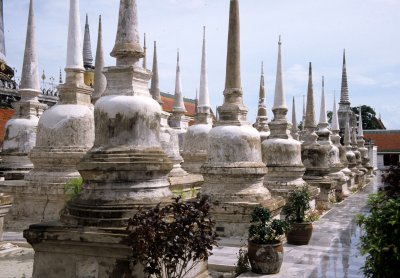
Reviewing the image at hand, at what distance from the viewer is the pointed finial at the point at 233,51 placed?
9383 millimetres

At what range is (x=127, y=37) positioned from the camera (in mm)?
5984

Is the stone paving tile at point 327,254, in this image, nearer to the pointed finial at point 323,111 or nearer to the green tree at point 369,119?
the pointed finial at point 323,111

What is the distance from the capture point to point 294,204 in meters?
9.26

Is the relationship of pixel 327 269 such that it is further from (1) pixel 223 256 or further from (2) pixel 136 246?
(2) pixel 136 246

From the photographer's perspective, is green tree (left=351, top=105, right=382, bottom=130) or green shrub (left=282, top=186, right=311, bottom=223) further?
green tree (left=351, top=105, right=382, bottom=130)

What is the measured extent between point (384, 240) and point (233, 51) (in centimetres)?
569

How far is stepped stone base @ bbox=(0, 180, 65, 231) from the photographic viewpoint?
9211mm

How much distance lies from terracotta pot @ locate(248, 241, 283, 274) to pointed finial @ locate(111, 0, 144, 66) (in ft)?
10.9

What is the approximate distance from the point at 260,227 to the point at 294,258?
5.46 feet

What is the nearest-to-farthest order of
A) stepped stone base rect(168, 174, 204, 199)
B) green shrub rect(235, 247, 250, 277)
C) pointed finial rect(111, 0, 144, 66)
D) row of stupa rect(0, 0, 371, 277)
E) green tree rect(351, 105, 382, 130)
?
row of stupa rect(0, 0, 371, 277) < pointed finial rect(111, 0, 144, 66) < green shrub rect(235, 247, 250, 277) < stepped stone base rect(168, 174, 204, 199) < green tree rect(351, 105, 382, 130)

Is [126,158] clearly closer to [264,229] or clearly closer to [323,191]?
[264,229]

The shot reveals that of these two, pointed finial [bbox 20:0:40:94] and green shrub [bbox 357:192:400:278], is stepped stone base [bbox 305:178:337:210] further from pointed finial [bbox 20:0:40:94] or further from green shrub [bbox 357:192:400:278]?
green shrub [bbox 357:192:400:278]

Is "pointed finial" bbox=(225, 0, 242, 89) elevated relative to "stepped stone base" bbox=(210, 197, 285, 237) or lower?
elevated

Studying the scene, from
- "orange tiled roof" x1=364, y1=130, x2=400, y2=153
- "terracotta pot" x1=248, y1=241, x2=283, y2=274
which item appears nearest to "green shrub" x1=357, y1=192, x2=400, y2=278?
"terracotta pot" x1=248, y1=241, x2=283, y2=274
